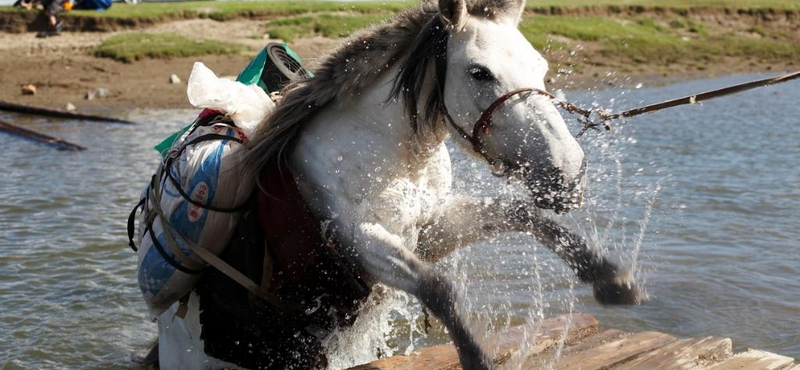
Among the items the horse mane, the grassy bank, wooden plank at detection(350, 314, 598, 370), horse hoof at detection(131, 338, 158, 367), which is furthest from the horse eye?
the grassy bank

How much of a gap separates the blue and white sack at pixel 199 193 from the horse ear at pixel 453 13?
0.90 metres

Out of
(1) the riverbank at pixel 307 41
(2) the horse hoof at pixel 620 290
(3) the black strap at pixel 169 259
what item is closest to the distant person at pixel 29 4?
(1) the riverbank at pixel 307 41

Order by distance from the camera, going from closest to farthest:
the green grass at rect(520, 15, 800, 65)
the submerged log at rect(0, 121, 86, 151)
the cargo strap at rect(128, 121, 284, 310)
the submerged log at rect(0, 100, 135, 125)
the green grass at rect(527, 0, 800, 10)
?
the cargo strap at rect(128, 121, 284, 310) < the submerged log at rect(0, 121, 86, 151) < the submerged log at rect(0, 100, 135, 125) < the green grass at rect(520, 15, 800, 65) < the green grass at rect(527, 0, 800, 10)

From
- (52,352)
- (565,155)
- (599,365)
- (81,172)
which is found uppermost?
(565,155)

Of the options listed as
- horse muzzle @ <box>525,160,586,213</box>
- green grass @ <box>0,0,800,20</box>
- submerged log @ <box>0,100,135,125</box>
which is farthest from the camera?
green grass @ <box>0,0,800,20</box>

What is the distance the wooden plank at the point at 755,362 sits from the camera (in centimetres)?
347

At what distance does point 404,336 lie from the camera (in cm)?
479

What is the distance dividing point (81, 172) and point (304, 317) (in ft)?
22.1

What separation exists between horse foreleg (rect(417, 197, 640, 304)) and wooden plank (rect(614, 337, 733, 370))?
50 cm

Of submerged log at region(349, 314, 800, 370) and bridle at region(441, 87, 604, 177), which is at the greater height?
bridle at region(441, 87, 604, 177)

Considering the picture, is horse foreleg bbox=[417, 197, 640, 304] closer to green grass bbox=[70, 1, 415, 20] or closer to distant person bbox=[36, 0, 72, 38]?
green grass bbox=[70, 1, 415, 20]

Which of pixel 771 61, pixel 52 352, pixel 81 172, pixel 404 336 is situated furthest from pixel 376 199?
pixel 771 61

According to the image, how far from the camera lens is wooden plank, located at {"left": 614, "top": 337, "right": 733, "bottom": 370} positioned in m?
3.44

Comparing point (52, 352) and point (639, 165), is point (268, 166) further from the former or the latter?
point (639, 165)
